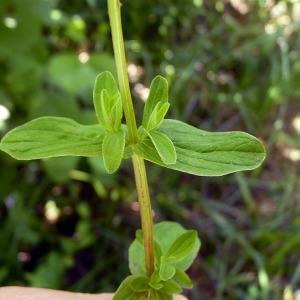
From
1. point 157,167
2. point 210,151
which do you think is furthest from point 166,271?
point 157,167

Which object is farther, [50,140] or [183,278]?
[183,278]

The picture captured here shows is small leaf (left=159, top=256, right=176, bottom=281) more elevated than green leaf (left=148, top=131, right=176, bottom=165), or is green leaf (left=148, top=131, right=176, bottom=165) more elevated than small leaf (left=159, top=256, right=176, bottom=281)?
green leaf (left=148, top=131, right=176, bottom=165)

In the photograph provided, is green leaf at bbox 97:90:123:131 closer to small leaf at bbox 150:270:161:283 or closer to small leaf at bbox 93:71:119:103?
small leaf at bbox 93:71:119:103

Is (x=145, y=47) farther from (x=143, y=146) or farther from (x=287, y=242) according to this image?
(x=143, y=146)

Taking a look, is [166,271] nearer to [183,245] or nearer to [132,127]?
[183,245]

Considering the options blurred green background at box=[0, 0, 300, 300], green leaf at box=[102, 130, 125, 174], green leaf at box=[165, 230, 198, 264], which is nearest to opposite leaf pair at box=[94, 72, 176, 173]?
green leaf at box=[102, 130, 125, 174]

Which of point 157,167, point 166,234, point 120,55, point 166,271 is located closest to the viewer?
point 120,55

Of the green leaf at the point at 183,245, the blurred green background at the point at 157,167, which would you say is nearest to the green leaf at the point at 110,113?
the green leaf at the point at 183,245
